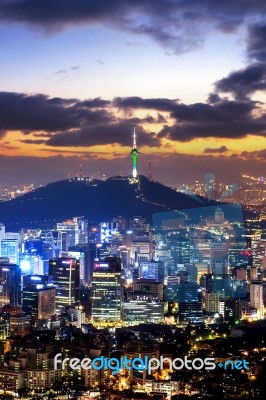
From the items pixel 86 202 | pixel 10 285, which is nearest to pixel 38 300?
pixel 10 285

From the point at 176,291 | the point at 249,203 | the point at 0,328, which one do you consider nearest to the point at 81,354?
the point at 0,328

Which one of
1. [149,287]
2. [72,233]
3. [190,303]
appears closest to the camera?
[190,303]

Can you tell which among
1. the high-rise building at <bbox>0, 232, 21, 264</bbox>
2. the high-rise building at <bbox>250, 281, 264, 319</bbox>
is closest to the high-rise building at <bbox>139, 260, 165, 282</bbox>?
the high-rise building at <bbox>250, 281, 264, 319</bbox>

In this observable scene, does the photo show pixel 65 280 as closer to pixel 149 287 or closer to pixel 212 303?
pixel 149 287

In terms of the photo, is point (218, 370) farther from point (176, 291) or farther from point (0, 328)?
point (176, 291)

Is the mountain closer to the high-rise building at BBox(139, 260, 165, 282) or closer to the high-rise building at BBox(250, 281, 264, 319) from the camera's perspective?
the high-rise building at BBox(139, 260, 165, 282)
